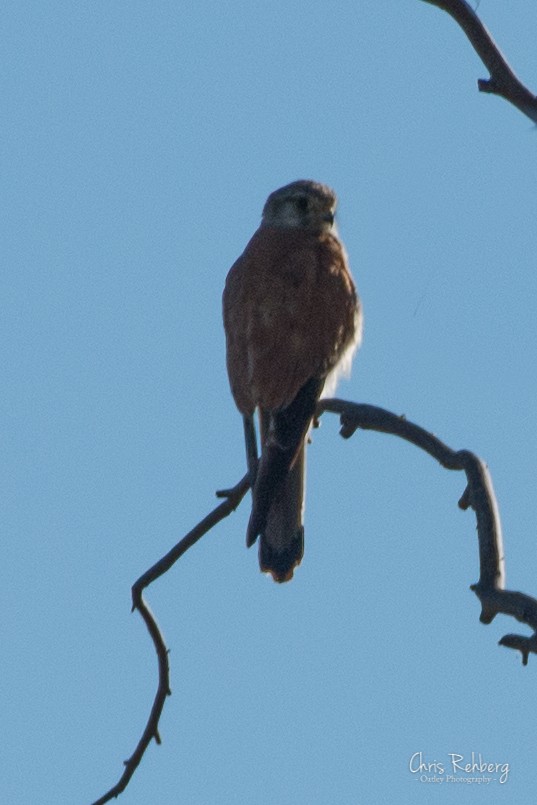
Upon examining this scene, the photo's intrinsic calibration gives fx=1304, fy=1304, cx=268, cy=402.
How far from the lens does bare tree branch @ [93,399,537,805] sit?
211 cm

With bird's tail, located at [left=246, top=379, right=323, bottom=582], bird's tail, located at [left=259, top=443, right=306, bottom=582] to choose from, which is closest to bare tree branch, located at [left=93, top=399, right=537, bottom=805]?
bird's tail, located at [left=246, top=379, right=323, bottom=582]

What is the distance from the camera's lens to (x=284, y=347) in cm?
443

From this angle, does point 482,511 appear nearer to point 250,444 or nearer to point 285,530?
point 285,530

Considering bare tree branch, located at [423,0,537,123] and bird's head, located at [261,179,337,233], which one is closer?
bare tree branch, located at [423,0,537,123]

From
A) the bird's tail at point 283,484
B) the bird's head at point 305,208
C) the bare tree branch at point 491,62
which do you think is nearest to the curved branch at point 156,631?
the bird's tail at point 283,484

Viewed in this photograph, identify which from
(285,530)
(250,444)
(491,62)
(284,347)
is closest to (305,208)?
(284,347)

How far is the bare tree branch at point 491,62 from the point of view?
2.25m

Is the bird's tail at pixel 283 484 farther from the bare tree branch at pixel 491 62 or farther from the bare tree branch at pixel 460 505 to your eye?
the bare tree branch at pixel 491 62

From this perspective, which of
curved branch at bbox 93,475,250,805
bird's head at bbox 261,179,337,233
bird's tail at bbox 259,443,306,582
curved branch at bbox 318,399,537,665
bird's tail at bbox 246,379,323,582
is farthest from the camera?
bird's head at bbox 261,179,337,233

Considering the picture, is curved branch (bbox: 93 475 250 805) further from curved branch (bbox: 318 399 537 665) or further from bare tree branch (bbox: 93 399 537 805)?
curved branch (bbox: 318 399 537 665)

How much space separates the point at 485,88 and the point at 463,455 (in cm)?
71

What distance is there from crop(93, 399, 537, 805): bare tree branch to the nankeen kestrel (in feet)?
1.39

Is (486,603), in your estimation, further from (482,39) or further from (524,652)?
(482,39)

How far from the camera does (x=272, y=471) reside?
3902mm
